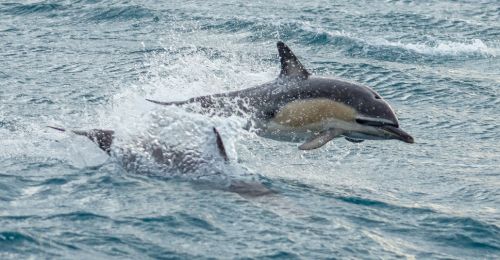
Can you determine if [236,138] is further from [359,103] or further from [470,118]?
[470,118]

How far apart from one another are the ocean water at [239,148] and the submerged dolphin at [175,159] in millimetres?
125

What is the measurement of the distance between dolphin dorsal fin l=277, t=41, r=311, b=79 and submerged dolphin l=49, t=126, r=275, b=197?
54.6 inches

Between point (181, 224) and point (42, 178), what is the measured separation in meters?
2.56

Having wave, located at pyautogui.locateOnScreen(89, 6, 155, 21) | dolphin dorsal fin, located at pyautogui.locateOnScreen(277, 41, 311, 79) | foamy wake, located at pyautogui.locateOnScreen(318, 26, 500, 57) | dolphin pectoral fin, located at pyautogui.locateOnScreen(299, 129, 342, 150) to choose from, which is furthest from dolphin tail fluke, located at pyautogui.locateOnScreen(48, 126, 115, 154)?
wave, located at pyautogui.locateOnScreen(89, 6, 155, 21)

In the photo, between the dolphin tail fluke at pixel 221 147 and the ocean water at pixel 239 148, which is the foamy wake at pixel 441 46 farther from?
the dolphin tail fluke at pixel 221 147

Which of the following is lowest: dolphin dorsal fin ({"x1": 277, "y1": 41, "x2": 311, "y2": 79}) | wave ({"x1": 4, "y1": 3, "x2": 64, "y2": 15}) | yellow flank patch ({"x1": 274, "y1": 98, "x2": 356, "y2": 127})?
wave ({"x1": 4, "y1": 3, "x2": 64, "y2": 15})

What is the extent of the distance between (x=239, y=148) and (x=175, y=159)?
2261mm

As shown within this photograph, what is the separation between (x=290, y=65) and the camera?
41.1 ft

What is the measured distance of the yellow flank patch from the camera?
485 inches

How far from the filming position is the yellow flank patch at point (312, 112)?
40.4ft

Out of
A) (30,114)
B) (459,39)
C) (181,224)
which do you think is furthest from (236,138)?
(459,39)

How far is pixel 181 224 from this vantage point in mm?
10719

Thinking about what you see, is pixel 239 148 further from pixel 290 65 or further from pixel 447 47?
pixel 447 47

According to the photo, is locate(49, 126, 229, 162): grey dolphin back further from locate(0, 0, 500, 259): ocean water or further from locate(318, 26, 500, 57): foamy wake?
locate(318, 26, 500, 57): foamy wake
